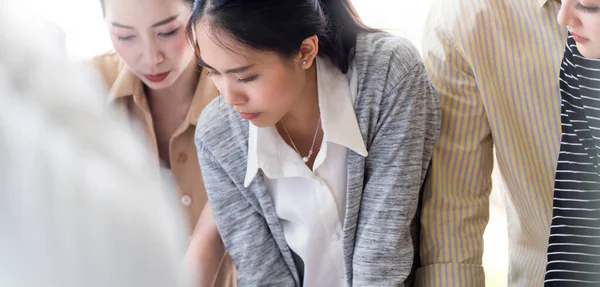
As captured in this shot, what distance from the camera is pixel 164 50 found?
4.74 ft

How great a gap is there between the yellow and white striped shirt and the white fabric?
17cm

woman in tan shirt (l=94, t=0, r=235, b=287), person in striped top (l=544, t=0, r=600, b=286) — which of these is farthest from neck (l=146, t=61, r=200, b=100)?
person in striped top (l=544, t=0, r=600, b=286)

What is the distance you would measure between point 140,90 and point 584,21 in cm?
88

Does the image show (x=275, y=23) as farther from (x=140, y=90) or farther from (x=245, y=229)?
(x=140, y=90)

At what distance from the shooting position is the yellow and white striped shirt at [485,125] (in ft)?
4.03

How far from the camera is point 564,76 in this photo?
1.16 m

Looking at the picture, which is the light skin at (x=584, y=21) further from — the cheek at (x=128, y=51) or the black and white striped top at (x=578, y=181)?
the cheek at (x=128, y=51)

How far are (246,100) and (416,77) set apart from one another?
28cm

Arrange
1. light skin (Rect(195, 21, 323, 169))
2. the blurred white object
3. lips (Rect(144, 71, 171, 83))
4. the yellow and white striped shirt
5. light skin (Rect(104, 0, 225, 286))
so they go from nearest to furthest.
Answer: the blurred white object
light skin (Rect(195, 21, 323, 169))
the yellow and white striped shirt
light skin (Rect(104, 0, 225, 286))
lips (Rect(144, 71, 171, 83))

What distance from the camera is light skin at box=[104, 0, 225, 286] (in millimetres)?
1366

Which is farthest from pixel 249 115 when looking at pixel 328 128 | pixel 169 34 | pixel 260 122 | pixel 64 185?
pixel 64 185

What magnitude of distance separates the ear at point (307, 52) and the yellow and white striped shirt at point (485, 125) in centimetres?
23

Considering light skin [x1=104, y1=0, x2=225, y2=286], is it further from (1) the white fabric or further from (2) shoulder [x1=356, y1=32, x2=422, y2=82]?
(2) shoulder [x1=356, y1=32, x2=422, y2=82]

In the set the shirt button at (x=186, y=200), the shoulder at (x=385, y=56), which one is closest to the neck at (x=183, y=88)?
the shirt button at (x=186, y=200)
